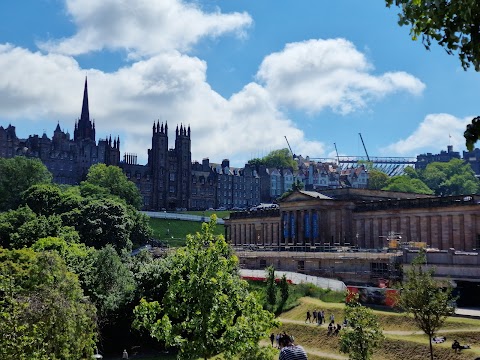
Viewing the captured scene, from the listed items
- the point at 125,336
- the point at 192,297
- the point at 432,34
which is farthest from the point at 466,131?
the point at 125,336

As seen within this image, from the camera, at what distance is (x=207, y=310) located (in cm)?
1886

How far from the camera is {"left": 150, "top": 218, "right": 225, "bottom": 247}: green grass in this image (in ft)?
405

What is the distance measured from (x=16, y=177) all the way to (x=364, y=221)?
3338 inches

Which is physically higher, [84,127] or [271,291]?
[84,127]

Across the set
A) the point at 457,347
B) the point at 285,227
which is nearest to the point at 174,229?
the point at 285,227

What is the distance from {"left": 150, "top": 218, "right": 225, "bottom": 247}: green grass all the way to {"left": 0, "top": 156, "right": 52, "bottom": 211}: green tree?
28.2m

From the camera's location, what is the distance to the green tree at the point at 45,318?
18156mm

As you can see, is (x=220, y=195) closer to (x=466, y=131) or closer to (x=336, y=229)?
(x=336, y=229)

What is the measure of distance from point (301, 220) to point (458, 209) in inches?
1018

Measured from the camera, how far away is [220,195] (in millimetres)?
193875

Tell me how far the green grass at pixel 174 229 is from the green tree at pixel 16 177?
28.2 meters

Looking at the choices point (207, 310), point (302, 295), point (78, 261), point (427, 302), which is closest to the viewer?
point (207, 310)

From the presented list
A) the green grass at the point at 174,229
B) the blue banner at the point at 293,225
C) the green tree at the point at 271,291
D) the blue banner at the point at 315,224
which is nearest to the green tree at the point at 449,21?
the green tree at the point at 271,291

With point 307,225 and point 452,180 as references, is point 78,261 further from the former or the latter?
point 452,180
